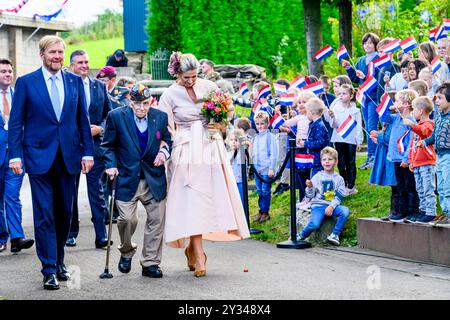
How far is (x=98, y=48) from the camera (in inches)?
2259

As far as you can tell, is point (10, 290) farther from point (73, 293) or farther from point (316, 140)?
A: point (316, 140)

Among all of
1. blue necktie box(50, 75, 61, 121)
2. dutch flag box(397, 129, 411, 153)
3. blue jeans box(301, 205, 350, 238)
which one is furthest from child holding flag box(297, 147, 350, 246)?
blue necktie box(50, 75, 61, 121)

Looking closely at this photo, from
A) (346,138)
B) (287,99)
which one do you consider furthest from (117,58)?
(346,138)

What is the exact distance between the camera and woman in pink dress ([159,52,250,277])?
10836 mm

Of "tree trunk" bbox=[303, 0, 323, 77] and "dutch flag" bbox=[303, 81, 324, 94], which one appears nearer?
"dutch flag" bbox=[303, 81, 324, 94]

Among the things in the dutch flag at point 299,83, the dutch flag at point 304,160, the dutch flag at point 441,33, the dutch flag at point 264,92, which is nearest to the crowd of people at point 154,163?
the dutch flag at point 304,160

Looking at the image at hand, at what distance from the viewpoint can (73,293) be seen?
379 inches

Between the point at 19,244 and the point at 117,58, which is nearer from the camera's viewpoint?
the point at 19,244

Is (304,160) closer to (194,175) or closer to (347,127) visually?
(347,127)

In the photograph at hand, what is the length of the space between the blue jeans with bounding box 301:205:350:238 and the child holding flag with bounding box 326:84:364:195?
5.28ft

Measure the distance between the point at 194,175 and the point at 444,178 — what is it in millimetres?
2622

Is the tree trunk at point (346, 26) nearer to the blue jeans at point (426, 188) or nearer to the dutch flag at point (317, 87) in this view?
the dutch flag at point (317, 87)

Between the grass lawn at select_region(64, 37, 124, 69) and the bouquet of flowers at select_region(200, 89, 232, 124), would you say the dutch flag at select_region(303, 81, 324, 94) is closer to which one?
the bouquet of flowers at select_region(200, 89, 232, 124)

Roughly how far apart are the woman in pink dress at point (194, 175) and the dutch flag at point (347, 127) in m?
3.18
